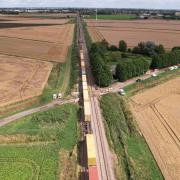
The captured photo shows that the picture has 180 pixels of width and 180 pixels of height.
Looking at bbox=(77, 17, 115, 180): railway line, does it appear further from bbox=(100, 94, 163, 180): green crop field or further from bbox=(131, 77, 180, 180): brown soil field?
bbox=(131, 77, 180, 180): brown soil field

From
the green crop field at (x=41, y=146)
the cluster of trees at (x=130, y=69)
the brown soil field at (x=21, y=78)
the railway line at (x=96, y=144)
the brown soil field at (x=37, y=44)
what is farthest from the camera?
the brown soil field at (x=37, y=44)

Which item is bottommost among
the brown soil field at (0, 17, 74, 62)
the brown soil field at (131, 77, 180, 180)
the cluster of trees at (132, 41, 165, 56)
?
the brown soil field at (0, 17, 74, 62)

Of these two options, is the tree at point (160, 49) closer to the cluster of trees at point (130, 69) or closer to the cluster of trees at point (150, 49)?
the cluster of trees at point (150, 49)

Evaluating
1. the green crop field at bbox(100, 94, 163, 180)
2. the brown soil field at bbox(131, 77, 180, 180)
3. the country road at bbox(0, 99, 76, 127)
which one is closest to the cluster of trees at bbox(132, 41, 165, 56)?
the brown soil field at bbox(131, 77, 180, 180)

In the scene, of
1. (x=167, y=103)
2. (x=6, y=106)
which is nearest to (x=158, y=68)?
(x=167, y=103)

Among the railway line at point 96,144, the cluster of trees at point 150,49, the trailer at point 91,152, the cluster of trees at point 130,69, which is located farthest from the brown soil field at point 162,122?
the cluster of trees at point 150,49

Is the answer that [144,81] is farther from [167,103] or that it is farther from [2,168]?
[2,168]

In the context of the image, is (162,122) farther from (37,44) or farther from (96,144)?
(37,44)
